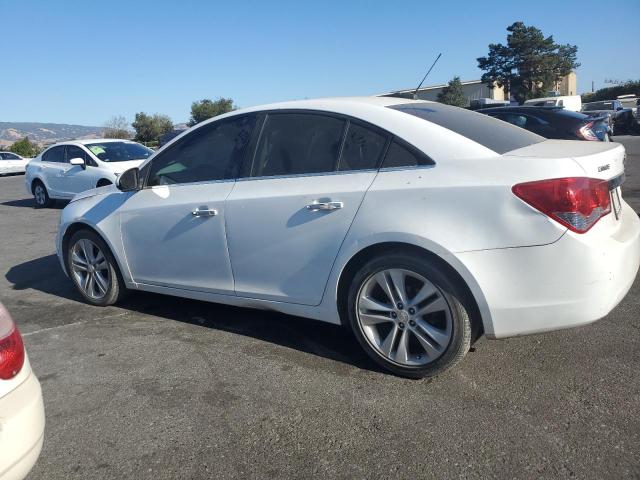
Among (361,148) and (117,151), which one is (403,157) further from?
(117,151)

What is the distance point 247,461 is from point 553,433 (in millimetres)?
1425

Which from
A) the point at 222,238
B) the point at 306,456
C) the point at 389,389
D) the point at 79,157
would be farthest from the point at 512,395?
the point at 79,157

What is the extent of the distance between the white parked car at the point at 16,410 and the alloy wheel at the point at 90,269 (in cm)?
250

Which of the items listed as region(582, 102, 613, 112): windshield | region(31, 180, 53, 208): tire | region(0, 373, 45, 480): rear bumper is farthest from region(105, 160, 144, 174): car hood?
region(582, 102, 613, 112): windshield

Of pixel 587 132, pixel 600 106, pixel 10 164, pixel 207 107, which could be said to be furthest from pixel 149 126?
pixel 587 132

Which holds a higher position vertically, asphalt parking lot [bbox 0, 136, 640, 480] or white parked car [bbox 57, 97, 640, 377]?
white parked car [bbox 57, 97, 640, 377]

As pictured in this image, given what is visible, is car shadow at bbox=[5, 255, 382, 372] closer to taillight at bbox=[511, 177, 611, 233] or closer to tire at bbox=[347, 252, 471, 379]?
tire at bbox=[347, 252, 471, 379]

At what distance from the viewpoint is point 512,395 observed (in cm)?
303

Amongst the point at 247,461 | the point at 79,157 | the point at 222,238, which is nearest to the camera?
the point at 247,461

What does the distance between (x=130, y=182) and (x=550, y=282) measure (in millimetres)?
3138

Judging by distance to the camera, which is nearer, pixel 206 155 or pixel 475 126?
pixel 475 126

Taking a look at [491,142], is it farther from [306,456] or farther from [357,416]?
[306,456]

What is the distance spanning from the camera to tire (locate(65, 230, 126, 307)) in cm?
472

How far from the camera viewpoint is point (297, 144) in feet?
12.1
